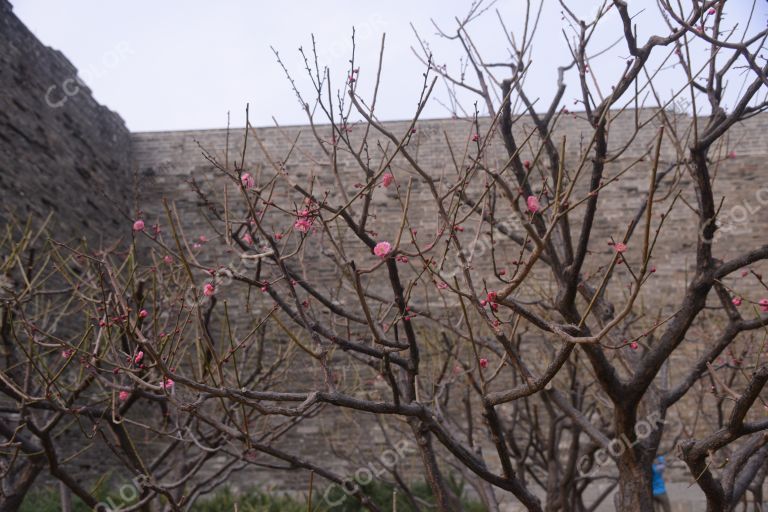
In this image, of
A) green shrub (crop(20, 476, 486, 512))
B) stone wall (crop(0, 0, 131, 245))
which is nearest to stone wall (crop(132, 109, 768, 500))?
stone wall (crop(0, 0, 131, 245))

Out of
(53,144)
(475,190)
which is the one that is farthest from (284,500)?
(53,144)

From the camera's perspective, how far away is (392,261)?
2.17m

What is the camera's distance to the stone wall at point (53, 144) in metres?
6.55

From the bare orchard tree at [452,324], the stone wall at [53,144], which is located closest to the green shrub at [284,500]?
the bare orchard tree at [452,324]

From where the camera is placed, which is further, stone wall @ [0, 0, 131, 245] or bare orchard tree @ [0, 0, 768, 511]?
stone wall @ [0, 0, 131, 245]

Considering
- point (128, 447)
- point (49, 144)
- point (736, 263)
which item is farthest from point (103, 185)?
point (736, 263)

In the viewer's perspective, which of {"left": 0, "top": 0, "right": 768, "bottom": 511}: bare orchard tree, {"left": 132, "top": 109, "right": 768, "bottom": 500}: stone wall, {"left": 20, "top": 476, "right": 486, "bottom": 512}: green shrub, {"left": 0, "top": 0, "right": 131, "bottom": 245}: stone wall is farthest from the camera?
{"left": 132, "top": 109, "right": 768, "bottom": 500}: stone wall

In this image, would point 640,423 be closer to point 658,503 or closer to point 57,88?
point 658,503

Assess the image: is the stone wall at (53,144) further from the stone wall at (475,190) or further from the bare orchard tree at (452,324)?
the bare orchard tree at (452,324)

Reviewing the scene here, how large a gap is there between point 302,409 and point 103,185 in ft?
23.3

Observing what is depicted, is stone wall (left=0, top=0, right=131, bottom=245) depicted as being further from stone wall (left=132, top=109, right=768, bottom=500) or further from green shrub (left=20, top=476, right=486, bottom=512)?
green shrub (left=20, top=476, right=486, bottom=512)

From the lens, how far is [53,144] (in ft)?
23.9

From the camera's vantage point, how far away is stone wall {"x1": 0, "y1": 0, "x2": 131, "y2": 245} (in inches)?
258

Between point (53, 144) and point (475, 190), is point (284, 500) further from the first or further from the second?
point (53, 144)
